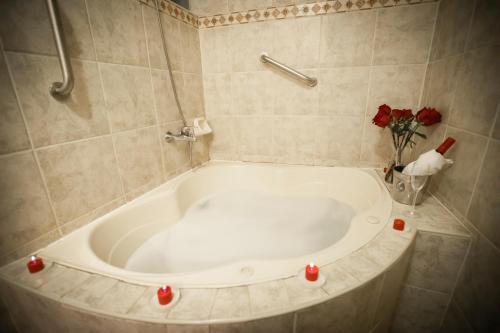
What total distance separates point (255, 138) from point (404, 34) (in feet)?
3.42

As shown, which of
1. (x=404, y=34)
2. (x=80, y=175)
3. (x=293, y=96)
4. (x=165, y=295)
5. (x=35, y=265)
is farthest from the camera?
(x=293, y=96)

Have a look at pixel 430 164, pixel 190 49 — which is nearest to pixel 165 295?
pixel 430 164

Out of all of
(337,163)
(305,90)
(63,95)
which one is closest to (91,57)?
(63,95)

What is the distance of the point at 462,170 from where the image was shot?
850mm

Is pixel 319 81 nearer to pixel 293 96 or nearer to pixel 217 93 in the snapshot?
pixel 293 96

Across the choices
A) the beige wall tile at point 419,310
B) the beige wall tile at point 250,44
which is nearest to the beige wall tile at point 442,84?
the beige wall tile at point 419,310

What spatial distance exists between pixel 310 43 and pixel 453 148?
36.4 inches

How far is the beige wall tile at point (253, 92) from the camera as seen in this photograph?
1.48m

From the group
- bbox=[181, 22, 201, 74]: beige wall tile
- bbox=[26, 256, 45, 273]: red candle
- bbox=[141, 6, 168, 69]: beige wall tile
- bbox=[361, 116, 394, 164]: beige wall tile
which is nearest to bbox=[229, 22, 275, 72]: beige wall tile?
bbox=[181, 22, 201, 74]: beige wall tile

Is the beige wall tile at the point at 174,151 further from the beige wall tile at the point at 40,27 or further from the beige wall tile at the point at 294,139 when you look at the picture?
the beige wall tile at the point at 294,139

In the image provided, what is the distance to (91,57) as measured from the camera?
86cm

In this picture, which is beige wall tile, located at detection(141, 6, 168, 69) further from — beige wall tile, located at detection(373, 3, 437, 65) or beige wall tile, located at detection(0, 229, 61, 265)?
beige wall tile, located at detection(373, 3, 437, 65)

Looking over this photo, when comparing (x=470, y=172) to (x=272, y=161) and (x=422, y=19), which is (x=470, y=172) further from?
(x=272, y=161)

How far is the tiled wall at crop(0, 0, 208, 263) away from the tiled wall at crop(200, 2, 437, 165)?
0.39 meters
